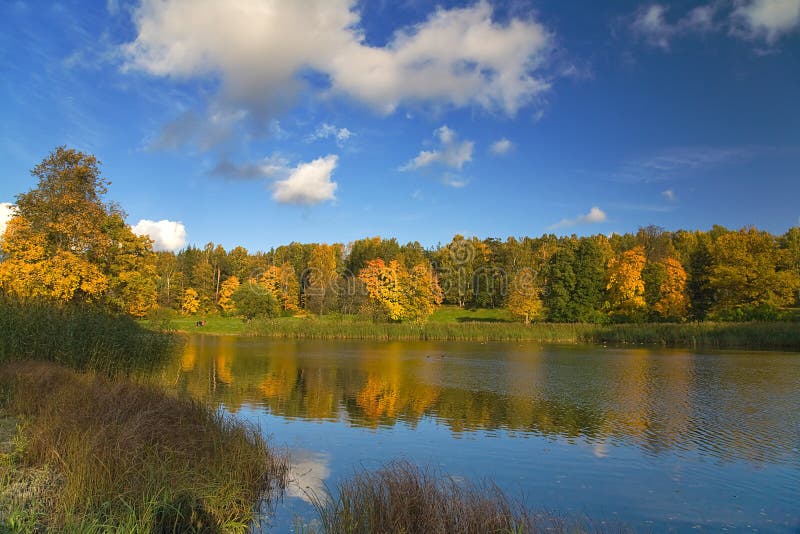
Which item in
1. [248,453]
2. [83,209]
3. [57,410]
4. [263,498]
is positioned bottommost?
[263,498]

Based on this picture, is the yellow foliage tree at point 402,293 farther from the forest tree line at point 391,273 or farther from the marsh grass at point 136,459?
the marsh grass at point 136,459

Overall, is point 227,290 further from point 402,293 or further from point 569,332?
point 569,332

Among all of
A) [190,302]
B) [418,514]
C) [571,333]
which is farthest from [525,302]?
[418,514]

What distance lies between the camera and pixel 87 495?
6527mm

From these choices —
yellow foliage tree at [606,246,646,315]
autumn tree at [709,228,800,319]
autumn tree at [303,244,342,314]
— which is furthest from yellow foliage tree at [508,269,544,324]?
autumn tree at [303,244,342,314]

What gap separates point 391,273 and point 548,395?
48577 millimetres

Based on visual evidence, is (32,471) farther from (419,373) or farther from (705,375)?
(705,375)

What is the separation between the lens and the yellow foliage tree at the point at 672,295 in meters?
57.9

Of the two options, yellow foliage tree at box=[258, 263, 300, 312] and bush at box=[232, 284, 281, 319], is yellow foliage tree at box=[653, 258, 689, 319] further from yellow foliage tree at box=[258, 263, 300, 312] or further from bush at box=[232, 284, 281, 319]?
yellow foliage tree at box=[258, 263, 300, 312]

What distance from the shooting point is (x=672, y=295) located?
5822 cm

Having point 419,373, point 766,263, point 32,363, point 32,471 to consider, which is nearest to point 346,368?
point 419,373

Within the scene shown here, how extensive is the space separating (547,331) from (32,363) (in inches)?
1747

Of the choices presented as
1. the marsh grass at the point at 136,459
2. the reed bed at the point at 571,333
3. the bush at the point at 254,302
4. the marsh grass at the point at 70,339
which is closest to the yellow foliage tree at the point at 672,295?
the reed bed at the point at 571,333

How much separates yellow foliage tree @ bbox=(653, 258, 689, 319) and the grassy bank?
10125mm
